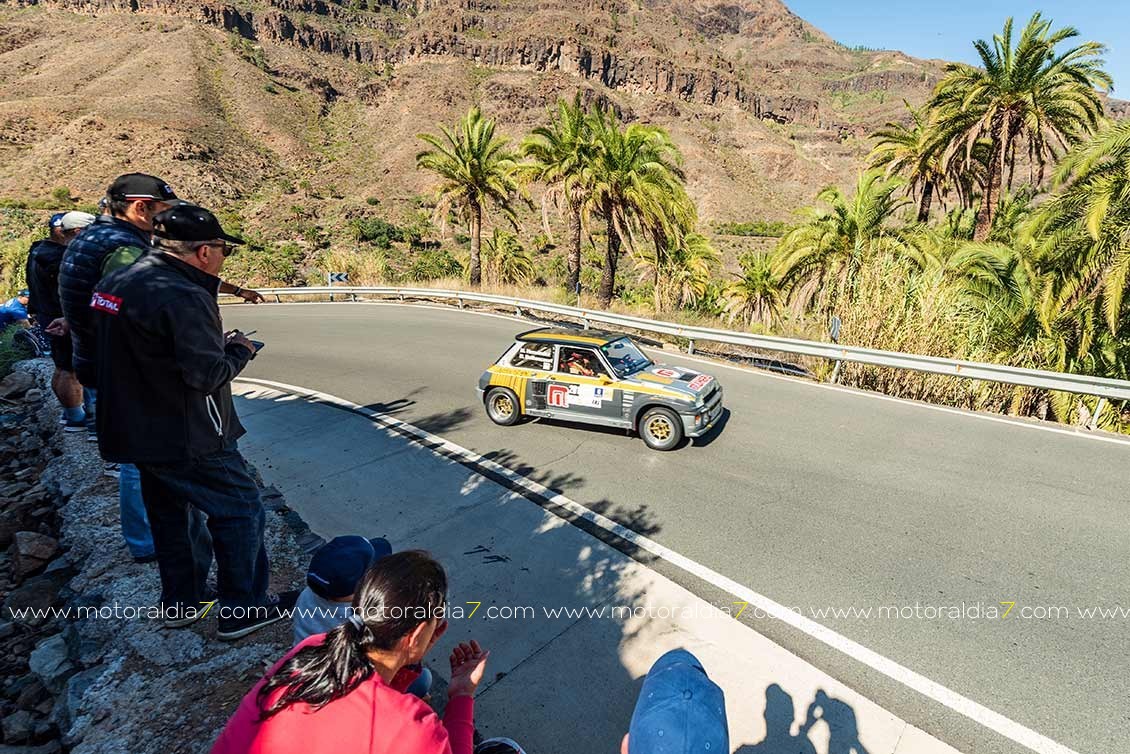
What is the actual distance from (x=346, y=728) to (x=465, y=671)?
2.60 ft

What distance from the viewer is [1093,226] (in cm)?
903

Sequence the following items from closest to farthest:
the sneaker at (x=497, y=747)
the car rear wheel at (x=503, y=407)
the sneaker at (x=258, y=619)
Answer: the sneaker at (x=497, y=747)
the sneaker at (x=258, y=619)
the car rear wheel at (x=503, y=407)

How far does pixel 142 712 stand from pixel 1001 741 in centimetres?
466

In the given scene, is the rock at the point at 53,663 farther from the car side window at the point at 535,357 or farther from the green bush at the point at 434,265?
the green bush at the point at 434,265

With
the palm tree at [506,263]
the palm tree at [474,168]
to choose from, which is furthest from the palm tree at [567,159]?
the palm tree at [506,263]

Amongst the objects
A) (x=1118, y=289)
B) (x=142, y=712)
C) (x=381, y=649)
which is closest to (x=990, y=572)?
(x=381, y=649)

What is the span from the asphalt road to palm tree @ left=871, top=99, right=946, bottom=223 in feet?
45.2

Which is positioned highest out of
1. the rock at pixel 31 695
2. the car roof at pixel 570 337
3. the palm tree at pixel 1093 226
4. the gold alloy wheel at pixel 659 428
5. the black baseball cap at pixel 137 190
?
the palm tree at pixel 1093 226

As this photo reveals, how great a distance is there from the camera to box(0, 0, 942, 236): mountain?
56.1 m

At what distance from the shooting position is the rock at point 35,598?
370 cm

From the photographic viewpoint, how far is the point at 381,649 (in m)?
1.68

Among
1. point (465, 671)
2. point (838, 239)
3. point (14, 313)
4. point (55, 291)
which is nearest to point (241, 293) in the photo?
point (55, 291)

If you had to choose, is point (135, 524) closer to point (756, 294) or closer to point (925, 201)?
point (756, 294)

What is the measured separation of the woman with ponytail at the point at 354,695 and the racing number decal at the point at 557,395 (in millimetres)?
5967
